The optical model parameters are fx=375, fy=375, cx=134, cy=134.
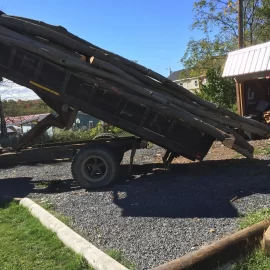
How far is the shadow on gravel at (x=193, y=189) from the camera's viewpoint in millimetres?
5551

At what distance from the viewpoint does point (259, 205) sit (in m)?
5.38

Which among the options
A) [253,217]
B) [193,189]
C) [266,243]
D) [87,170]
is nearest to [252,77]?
[193,189]

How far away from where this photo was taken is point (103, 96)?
746 centimetres

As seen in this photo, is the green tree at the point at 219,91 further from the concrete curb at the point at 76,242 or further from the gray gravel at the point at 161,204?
the concrete curb at the point at 76,242

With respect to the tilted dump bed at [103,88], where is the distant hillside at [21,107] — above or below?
below

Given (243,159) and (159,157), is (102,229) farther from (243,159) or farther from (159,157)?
(159,157)

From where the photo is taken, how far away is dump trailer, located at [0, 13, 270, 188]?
7.13 m

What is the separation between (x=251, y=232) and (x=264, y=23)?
32474mm

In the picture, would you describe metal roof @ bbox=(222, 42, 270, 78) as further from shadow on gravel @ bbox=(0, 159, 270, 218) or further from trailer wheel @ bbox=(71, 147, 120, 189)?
trailer wheel @ bbox=(71, 147, 120, 189)

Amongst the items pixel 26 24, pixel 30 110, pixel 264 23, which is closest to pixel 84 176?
pixel 26 24

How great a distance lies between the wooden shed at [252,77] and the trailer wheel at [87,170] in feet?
25.8

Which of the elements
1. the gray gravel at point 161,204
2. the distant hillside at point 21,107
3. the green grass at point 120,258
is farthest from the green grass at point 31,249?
the distant hillside at point 21,107

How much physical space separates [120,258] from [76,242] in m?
0.64

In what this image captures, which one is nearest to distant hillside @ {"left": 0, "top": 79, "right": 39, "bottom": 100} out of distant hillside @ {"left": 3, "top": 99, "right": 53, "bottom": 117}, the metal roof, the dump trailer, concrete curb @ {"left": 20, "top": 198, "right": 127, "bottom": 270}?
distant hillside @ {"left": 3, "top": 99, "right": 53, "bottom": 117}
